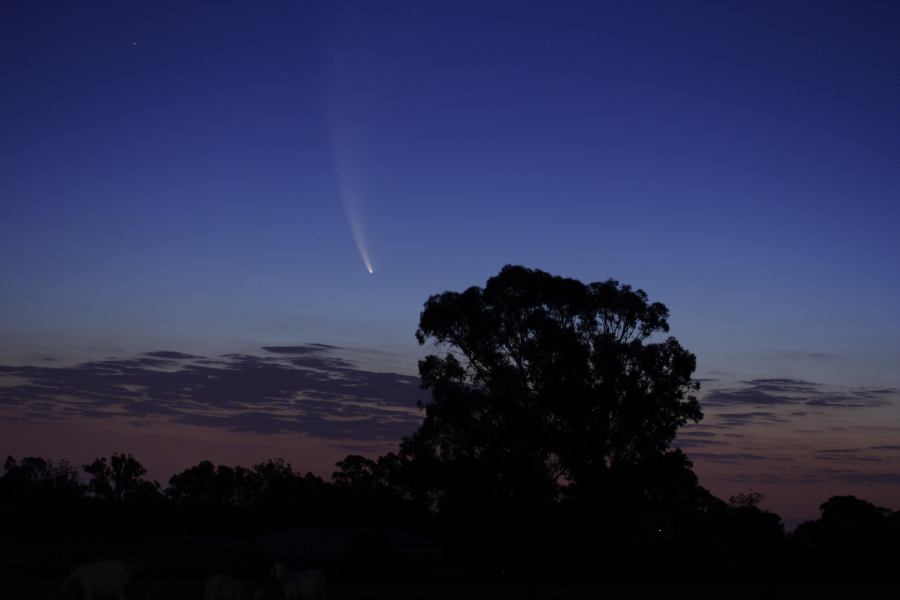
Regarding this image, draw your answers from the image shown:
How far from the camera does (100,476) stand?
4417 inches

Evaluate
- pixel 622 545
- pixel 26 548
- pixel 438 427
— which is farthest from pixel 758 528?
pixel 26 548

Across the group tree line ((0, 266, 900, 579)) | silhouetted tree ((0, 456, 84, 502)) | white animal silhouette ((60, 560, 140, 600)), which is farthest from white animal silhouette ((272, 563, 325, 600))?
silhouetted tree ((0, 456, 84, 502))

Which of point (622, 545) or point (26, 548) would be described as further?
point (622, 545)

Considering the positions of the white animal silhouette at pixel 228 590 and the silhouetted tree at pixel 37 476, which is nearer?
the white animal silhouette at pixel 228 590

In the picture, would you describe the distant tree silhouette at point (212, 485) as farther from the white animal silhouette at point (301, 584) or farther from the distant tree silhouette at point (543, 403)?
the white animal silhouette at point (301, 584)

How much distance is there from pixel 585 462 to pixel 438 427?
→ 8121 mm

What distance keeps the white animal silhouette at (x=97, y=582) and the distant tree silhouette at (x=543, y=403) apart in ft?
91.1

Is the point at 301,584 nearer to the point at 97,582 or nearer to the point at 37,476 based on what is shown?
the point at 97,582

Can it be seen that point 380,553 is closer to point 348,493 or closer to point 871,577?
point 871,577

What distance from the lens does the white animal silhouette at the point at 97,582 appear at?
846 inches

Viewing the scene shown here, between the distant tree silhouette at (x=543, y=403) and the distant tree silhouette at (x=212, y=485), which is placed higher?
the distant tree silhouette at (x=543, y=403)

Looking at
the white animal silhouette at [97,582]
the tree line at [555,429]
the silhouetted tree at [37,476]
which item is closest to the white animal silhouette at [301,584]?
the white animal silhouette at [97,582]

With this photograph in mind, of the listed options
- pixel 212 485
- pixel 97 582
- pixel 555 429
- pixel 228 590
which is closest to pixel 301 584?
pixel 228 590

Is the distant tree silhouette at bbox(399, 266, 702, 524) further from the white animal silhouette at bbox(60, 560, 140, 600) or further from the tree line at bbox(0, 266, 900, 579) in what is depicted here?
the white animal silhouette at bbox(60, 560, 140, 600)
